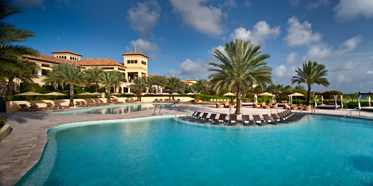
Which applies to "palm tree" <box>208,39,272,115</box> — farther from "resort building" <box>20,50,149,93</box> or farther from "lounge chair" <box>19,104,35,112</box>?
"resort building" <box>20,50,149,93</box>

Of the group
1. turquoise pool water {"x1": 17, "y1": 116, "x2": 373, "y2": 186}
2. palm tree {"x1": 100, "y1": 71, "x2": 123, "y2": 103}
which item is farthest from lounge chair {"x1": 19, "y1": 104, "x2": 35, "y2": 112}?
palm tree {"x1": 100, "y1": 71, "x2": 123, "y2": 103}

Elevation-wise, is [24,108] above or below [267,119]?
above

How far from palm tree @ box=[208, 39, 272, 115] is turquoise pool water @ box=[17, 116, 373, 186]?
17.8 ft

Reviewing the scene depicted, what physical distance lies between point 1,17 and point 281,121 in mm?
17461

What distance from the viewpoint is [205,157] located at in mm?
7340

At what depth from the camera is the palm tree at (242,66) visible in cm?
1551

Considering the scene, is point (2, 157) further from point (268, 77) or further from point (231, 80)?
point (268, 77)

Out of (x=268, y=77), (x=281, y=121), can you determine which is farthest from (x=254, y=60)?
(x=281, y=121)

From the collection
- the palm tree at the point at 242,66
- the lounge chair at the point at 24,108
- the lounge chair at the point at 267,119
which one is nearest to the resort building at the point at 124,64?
the lounge chair at the point at 24,108

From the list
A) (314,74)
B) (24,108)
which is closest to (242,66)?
(314,74)

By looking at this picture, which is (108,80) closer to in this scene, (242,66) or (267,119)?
(242,66)

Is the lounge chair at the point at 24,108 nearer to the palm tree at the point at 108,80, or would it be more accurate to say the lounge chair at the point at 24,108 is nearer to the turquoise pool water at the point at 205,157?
the turquoise pool water at the point at 205,157

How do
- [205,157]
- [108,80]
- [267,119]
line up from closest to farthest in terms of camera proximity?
[205,157], [267,119], [108,80]

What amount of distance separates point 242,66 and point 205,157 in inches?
419
